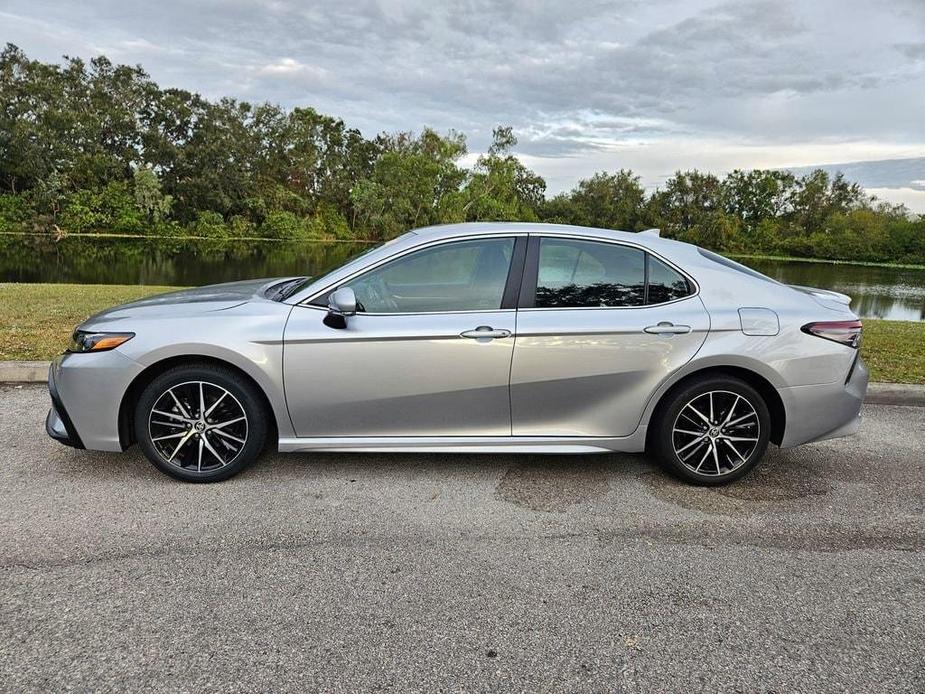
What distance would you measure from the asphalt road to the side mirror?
973mm

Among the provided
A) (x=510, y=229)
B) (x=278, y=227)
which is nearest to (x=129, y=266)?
(x=510, y=229)

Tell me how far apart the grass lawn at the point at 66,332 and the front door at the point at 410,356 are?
4043mm

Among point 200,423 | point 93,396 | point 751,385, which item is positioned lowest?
point 200,423

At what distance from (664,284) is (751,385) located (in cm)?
82

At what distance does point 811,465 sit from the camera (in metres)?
4.33

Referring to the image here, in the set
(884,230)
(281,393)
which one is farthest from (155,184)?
(884,230)

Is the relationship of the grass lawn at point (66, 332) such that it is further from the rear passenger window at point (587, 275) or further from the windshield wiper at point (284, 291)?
the rear passenger window at point (587, 275)

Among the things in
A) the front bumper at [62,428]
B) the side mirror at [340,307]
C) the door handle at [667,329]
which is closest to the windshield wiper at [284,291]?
the side mirror at [340,307]

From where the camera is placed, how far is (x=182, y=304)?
3867mm

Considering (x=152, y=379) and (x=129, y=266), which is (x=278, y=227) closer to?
(x=129, y=266)

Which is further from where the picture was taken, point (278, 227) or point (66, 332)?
point (278, 227)

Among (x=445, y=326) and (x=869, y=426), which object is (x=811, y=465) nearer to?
(x=869, y=426)

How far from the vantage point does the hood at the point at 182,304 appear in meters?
3.73

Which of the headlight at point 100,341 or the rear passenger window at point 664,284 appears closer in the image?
the headlight at point 100,341
